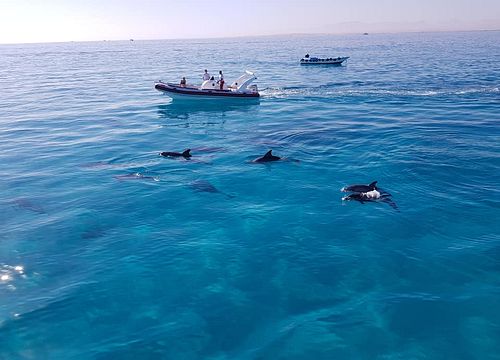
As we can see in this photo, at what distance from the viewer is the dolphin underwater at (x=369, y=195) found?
1989 cm

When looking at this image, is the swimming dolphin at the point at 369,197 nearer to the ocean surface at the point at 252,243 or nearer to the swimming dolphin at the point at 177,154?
the ocean surface at the point at 252,243

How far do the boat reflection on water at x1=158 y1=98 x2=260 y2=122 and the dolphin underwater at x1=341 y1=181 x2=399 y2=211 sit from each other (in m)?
23.3

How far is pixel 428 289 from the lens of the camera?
44.2 ft

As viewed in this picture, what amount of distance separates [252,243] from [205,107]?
1212 inches

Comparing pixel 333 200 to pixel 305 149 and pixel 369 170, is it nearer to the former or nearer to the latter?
pixel 369 170

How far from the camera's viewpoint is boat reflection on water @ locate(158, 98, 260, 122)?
42094mm

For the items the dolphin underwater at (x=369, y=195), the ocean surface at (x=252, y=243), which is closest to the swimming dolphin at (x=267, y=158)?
the ocean surface at (x=252, y=243)

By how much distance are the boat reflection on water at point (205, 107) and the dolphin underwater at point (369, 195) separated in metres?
23.3

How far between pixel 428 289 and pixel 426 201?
7248mm

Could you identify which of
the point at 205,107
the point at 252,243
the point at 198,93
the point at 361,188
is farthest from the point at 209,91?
the point at 252,243

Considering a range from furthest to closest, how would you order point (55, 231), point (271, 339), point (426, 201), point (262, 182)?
1. point (262, 182)
2. point (426, 201)
3. point (55, 231)
4. point (271, 339)

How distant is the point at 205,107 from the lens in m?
45.0

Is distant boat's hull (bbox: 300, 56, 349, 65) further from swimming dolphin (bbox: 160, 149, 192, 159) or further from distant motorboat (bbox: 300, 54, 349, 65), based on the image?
swimming dolphin (bbox: 160, 149, 192, 159)

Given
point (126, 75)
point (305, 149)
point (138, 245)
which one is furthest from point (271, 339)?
point (126, 75)
